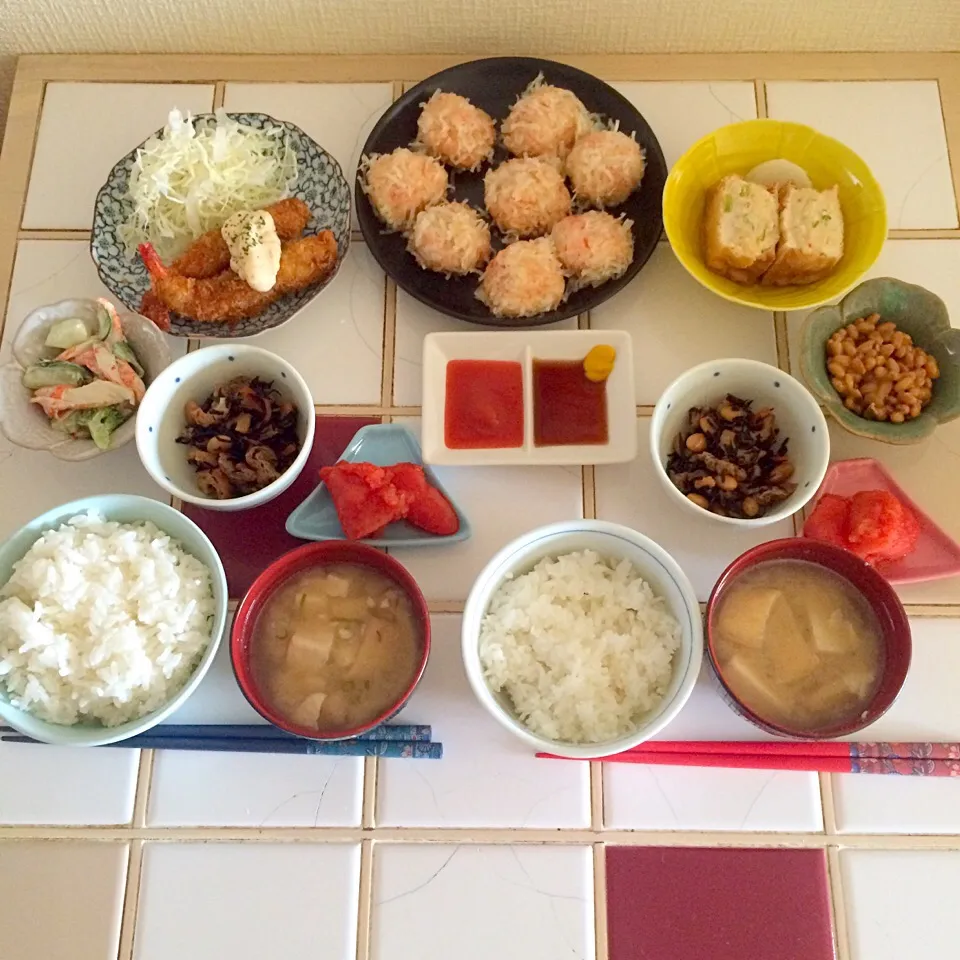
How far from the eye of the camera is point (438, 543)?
1412 millimetres

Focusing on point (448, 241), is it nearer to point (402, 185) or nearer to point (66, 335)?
point (402, 185)

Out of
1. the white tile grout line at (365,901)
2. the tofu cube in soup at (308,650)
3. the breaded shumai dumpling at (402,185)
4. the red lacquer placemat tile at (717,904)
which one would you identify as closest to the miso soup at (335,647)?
the tofu cube in soup at (308,650)

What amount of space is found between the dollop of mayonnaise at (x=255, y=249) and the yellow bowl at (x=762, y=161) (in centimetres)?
73

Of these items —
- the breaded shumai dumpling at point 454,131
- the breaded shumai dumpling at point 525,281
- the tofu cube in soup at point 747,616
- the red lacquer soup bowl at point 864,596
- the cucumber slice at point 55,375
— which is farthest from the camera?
the breaded shumai dumpling at point 454,131

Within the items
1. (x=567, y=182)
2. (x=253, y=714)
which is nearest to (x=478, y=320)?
(x=567, y=182)

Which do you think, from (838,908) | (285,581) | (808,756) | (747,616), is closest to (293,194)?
(285,581)

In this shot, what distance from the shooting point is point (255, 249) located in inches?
56.9

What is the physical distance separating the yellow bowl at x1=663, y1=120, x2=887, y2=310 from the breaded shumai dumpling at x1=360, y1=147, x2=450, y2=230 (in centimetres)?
45

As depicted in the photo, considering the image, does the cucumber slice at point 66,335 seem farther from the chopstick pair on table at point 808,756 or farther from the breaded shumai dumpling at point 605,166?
the chopstick pair on table at point 808,756

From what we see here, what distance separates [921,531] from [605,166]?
2.87 feet

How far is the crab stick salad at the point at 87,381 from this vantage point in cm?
138

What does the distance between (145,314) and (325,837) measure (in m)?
0.97

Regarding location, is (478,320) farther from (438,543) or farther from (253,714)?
(253,714)

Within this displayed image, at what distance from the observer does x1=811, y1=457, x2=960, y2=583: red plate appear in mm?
1390
